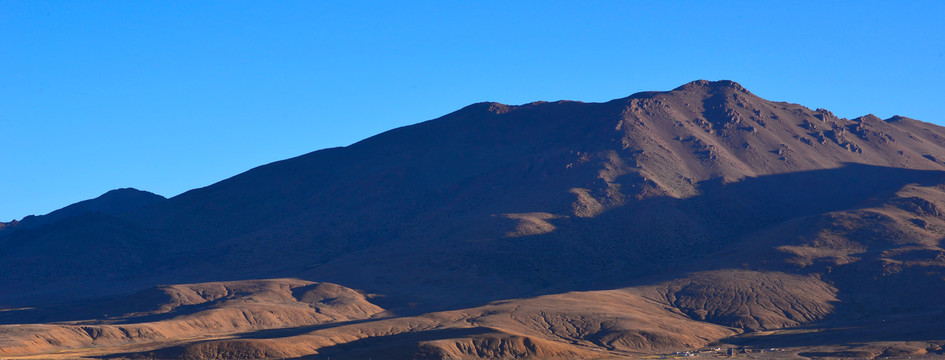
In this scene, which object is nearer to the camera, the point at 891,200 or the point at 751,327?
the point at 751,327

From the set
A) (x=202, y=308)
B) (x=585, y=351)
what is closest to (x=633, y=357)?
(x=585, y=351)

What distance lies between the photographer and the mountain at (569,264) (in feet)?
351

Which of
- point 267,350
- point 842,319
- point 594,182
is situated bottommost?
point 842,319

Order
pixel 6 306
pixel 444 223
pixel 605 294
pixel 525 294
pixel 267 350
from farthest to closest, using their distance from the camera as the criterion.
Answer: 1. pixel 444 223
2. pixel 6 306
3. pixel 525 294
4. pixel 605 294
5. pixel 267 350

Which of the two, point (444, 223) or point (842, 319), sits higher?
point (444, 223)

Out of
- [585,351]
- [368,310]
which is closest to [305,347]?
[585,351]

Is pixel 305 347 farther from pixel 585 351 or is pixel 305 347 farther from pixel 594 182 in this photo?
pixel 594 182

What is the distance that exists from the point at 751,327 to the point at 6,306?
111m

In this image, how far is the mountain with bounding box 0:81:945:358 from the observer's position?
351 feet

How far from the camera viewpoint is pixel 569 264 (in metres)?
157

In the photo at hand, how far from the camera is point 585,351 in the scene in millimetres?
101000

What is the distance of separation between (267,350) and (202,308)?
41349 mm

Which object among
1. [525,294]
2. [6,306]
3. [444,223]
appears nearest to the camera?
[525,294]

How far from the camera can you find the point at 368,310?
441ft
